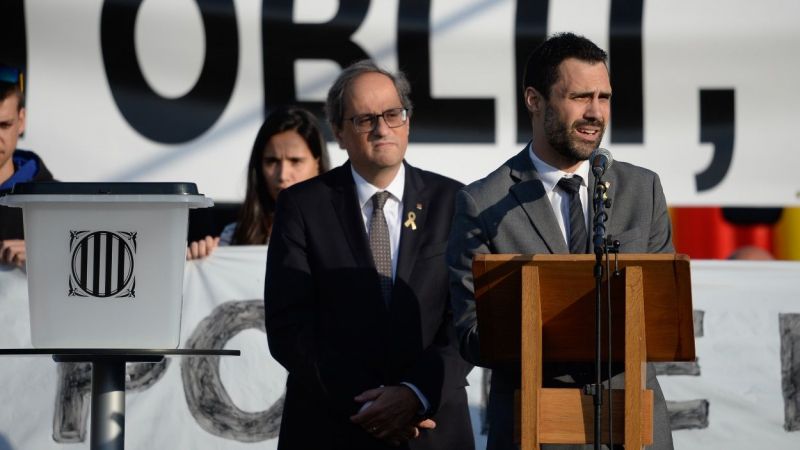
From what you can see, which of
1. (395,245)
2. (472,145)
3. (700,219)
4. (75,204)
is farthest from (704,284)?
(75,204)

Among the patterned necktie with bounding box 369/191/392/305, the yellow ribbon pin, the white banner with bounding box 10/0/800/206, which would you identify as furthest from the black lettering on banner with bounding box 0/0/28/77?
the yellow ribbon pin

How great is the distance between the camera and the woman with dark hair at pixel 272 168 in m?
5.38

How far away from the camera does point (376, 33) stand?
5832 millimetres

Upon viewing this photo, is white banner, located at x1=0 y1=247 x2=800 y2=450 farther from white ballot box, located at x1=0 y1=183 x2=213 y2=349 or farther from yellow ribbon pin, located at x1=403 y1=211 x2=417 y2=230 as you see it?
white ballot box, located at x1=0 y1=183 x2=213 y2=349

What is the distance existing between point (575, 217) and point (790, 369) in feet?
6.73

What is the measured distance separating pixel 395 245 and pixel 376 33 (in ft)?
6.51

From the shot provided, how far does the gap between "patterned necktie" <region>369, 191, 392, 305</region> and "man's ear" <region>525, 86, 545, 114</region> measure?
1.98 ft

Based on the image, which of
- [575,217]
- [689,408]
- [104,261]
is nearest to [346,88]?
[575,217]

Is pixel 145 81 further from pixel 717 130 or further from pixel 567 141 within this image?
pixel 567 141

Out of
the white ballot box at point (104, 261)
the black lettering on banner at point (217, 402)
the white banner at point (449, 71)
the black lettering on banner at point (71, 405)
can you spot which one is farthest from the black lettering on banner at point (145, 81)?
the white ballot box at point (104, 261)

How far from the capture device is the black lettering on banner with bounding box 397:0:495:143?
582cm

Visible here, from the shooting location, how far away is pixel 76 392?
5.17m

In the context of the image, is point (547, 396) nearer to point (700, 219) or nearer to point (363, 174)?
point (363, 174)

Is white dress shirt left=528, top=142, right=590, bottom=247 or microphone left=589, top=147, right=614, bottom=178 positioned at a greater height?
microphone left=589, top=147, right=614, bottom=178
